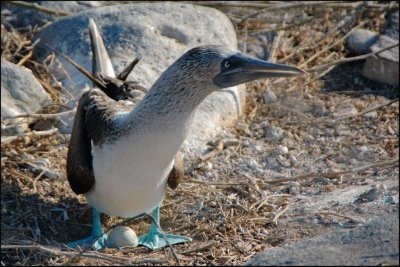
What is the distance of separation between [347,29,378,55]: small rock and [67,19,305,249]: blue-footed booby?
3.40 metres

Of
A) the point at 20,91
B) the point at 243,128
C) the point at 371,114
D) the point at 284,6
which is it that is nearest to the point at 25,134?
the point at 20,91

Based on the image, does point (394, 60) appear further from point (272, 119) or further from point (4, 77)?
point (4, 77)

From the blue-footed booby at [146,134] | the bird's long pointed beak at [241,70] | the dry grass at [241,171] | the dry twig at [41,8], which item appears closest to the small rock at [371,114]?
the dry grass at [241,171]

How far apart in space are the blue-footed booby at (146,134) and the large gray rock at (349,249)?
1.18 m

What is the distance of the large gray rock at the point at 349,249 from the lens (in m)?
4.44

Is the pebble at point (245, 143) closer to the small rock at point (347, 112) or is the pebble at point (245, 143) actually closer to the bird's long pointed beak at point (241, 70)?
the small rock at point (347, 112)

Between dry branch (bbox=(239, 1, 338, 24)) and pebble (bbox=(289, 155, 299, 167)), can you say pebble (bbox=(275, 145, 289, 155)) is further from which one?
dry branch (bbox=(239, 1, 338, 24))

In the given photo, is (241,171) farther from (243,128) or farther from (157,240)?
(157,240)

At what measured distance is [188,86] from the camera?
227 inches

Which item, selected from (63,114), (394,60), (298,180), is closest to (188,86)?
(298,180)

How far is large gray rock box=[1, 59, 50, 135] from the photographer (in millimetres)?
8008

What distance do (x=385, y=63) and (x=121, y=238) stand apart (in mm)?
3730

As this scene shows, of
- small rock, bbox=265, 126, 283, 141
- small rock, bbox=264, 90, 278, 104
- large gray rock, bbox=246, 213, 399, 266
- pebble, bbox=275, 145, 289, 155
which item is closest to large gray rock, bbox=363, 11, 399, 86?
small rock, bbox=264, 90, 278, 104

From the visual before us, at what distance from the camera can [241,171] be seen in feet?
24.6
